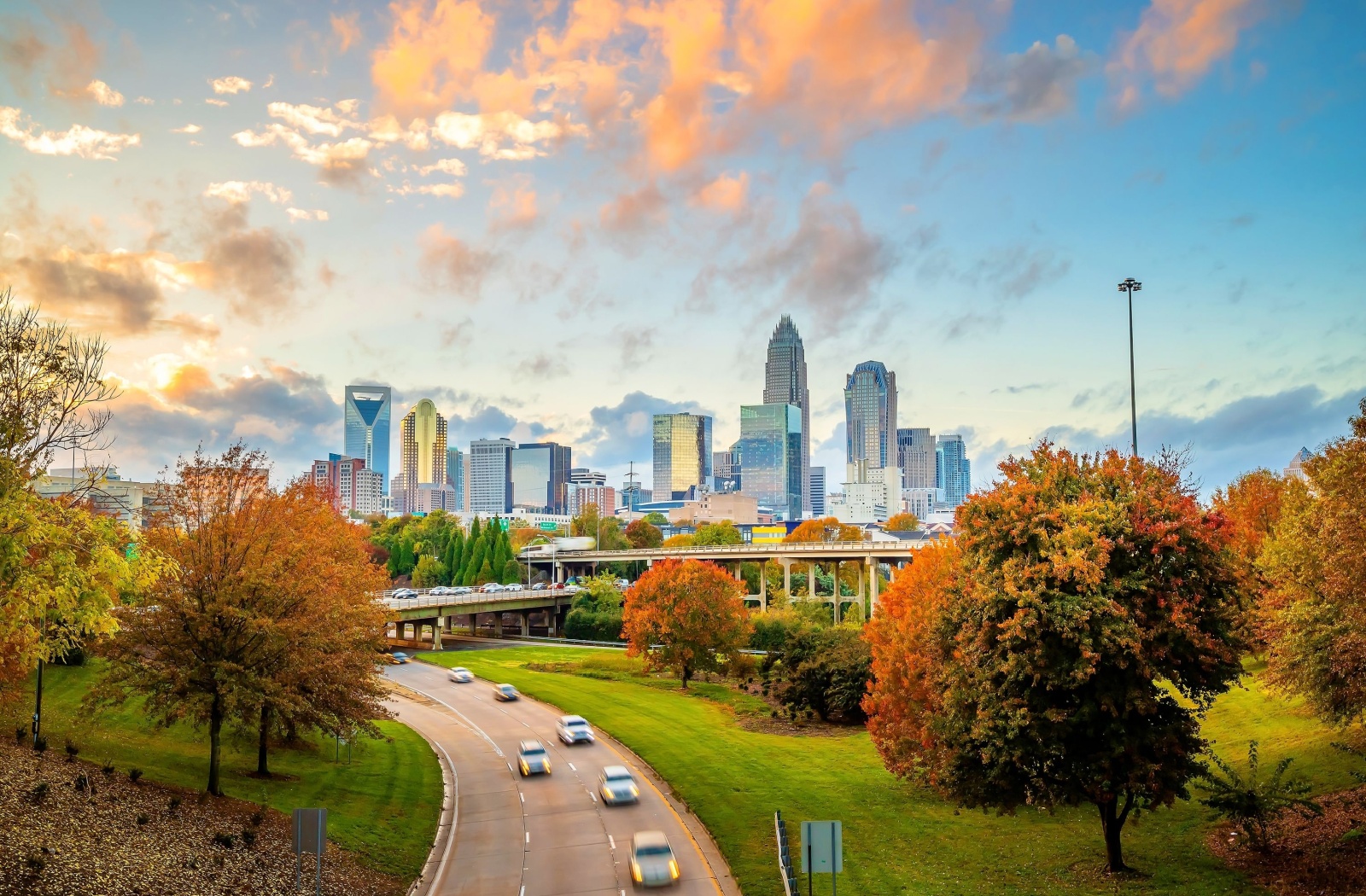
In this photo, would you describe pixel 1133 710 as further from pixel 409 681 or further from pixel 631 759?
pixel 409 681

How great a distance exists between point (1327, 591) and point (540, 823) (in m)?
25.5

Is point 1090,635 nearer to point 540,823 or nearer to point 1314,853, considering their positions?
point 1314,853

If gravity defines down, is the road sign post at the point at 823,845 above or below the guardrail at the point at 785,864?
above

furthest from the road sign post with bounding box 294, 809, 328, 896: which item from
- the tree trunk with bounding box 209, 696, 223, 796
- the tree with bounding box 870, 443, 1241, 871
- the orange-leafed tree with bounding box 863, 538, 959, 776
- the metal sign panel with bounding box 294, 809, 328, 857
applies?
the orange-leafed tree with bounding box 863, 538, 959, 776

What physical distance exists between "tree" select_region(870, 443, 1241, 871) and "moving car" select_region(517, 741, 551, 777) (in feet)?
67.9

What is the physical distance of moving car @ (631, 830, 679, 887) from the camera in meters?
24.9

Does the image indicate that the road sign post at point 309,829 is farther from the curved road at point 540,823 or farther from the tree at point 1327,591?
the tree at point 1327,591

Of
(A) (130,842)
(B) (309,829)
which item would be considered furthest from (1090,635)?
(A) (130,842)

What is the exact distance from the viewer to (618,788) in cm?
3441

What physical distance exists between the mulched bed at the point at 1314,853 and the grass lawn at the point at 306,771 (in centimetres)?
2213

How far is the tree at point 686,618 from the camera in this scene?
66.1 m

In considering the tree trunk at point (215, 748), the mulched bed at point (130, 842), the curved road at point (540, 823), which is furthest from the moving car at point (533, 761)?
the tree trunk at point (215, 748)

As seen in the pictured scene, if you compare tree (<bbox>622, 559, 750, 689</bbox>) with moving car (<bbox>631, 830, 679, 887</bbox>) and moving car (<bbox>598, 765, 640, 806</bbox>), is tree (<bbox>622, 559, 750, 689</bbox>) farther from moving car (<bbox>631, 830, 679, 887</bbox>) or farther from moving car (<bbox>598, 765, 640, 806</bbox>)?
moving car (<bbox>631, 830, 679, 887</bbox>)

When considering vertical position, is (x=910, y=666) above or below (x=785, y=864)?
above
